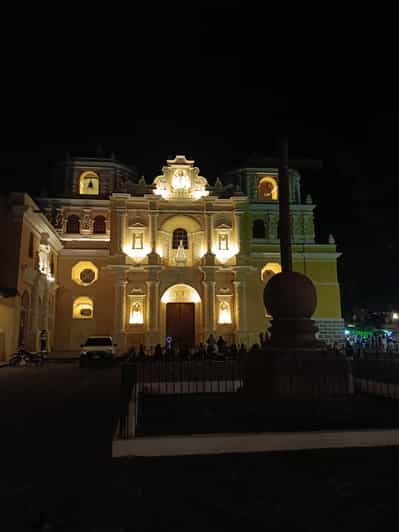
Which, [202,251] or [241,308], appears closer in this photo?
[241,308]

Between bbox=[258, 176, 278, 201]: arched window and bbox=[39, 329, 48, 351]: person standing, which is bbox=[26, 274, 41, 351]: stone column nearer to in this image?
bbox=[39, 329, 48, 351]: person standing

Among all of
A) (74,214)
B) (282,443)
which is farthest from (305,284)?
(74,214)

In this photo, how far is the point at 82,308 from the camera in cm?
3228

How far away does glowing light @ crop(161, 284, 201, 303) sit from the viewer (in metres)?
31.6

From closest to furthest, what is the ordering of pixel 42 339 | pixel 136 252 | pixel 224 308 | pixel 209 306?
pixel 42 339 → pixel 209 306 → pixel 136 252 → pixel 224 308

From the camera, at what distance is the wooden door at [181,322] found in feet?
102

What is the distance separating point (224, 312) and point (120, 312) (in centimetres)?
→ 797

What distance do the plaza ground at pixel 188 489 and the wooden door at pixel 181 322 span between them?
24.0 meters

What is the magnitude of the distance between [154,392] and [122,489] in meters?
6.48

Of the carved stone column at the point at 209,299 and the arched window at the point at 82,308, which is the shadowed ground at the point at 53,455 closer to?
the carved stone column at the point at 209,299

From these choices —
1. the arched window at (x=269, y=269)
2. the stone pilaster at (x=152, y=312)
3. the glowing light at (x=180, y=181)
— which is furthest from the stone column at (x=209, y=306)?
the glowing light at (x=180, y=181)

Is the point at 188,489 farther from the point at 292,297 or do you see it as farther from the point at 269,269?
the point at 269,269

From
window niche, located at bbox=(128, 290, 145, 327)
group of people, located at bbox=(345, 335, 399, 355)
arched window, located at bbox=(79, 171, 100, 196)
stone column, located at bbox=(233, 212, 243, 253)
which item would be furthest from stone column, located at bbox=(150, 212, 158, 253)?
group of people, located at bbox=(345, 335, 399, 355)

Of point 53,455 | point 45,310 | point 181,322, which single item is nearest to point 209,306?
point 181,322
